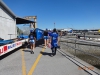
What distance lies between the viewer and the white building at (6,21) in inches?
604

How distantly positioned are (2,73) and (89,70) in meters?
3.58

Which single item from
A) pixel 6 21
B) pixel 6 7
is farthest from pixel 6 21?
pixel 6 7

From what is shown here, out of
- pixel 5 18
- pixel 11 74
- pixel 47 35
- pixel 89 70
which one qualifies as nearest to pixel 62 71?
pixel 89 70

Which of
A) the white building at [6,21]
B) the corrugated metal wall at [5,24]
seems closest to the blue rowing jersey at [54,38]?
the white building at [6,21]

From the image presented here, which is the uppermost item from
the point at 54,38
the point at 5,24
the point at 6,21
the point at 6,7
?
the point at 6,7

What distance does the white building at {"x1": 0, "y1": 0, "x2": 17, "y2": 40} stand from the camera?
1535 cm

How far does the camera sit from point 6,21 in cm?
1642

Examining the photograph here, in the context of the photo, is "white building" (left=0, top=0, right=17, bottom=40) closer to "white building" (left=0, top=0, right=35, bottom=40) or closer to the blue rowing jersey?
"white building" (left=0, top=0, right=35, bottom=40)

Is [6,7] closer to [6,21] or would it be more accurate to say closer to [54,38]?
[6,21]

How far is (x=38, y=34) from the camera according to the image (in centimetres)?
1616

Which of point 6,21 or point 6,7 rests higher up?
point 6,7

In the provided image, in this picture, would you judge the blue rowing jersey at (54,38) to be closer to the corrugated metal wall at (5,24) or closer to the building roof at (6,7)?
the corrugated metal wall at (5,24)

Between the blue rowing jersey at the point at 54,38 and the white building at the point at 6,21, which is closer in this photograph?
the blue rowing jersey at the point at 54,38

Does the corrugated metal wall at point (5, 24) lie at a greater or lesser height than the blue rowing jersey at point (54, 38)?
greater
